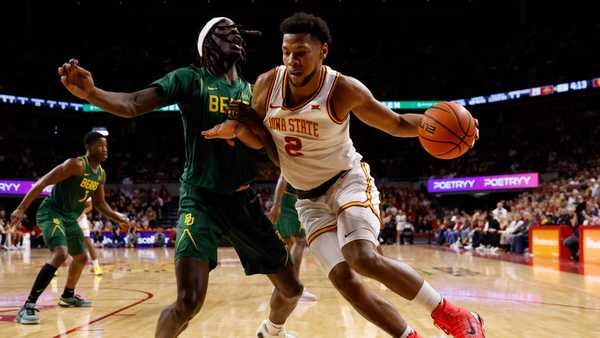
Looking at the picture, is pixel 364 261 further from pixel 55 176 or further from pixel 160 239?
pixel 160 239

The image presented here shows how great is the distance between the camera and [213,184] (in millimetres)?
3572

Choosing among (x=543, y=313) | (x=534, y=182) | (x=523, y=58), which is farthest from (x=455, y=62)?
(x=543, y=313)

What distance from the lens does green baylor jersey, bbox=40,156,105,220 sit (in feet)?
21.3

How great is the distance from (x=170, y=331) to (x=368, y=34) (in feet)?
113

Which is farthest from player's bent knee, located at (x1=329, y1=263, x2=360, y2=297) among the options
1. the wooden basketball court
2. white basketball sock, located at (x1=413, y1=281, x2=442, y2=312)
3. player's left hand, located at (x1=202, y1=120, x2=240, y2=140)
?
the wooden basketball court

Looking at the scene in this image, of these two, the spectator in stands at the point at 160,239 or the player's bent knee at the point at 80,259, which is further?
the spectator in stands at the point at 160,239

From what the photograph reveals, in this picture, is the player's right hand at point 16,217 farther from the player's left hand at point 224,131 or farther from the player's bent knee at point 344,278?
the player's bent knee at point 344,278

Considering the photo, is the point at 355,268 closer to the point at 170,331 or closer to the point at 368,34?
the point at 170,331

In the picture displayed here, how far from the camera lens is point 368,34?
1415 inches

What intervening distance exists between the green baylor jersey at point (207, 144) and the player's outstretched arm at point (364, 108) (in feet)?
2.28

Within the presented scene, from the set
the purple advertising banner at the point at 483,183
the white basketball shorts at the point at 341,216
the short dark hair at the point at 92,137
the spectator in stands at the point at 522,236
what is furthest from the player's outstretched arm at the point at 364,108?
the purple advertising banner at the point at 483,183

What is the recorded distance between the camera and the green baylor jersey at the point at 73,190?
21.3 ft

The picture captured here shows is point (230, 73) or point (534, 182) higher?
point (230, 73)

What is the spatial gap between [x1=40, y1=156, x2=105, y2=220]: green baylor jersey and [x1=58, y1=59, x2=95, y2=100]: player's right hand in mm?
3894
